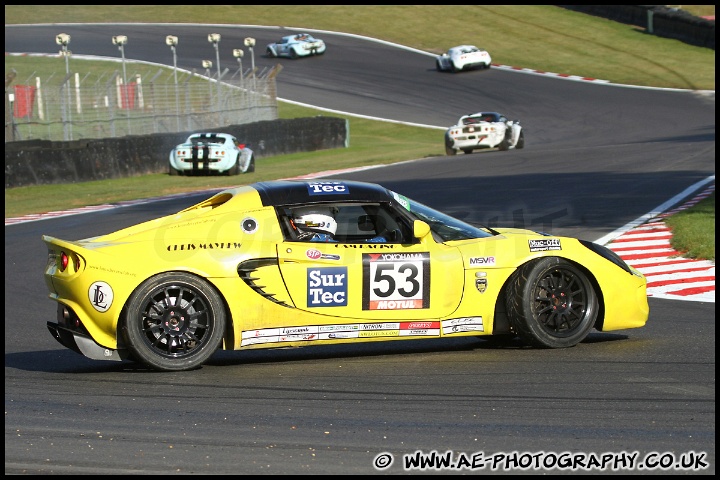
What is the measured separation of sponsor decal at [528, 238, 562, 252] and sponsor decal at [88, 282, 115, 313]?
2.88 meters

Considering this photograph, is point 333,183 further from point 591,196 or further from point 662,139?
point 662,139

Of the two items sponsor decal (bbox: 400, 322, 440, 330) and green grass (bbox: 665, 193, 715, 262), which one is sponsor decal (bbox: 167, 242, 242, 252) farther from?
green grass (bbox: 665, 193, 715, 262)

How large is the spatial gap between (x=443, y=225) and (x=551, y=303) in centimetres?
93

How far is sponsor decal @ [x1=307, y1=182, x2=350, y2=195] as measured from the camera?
7621 mm

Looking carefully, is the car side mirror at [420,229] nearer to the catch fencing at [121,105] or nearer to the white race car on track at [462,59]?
the catch fencing at [121,105]

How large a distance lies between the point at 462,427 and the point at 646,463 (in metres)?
A: 1.06

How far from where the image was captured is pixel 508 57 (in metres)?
53.5

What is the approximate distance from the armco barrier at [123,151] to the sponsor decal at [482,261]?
16754 millimetres

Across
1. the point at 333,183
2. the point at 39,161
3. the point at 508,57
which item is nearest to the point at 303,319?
the point at 333,183

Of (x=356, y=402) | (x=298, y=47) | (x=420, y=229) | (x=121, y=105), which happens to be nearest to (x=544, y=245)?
(x=420, y=229)

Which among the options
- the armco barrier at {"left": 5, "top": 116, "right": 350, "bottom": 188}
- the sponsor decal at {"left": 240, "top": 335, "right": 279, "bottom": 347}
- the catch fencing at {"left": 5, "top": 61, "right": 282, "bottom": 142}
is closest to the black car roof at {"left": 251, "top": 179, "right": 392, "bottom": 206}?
the sponsor decal at {"left": 240, "top": 335, "right": 279, "bottom": 347}

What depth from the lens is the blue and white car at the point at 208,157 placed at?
26781mm

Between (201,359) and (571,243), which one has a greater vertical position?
(571,243)

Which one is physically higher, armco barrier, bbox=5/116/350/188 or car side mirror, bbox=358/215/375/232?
car side mirror, bbox=358/215/375/232
